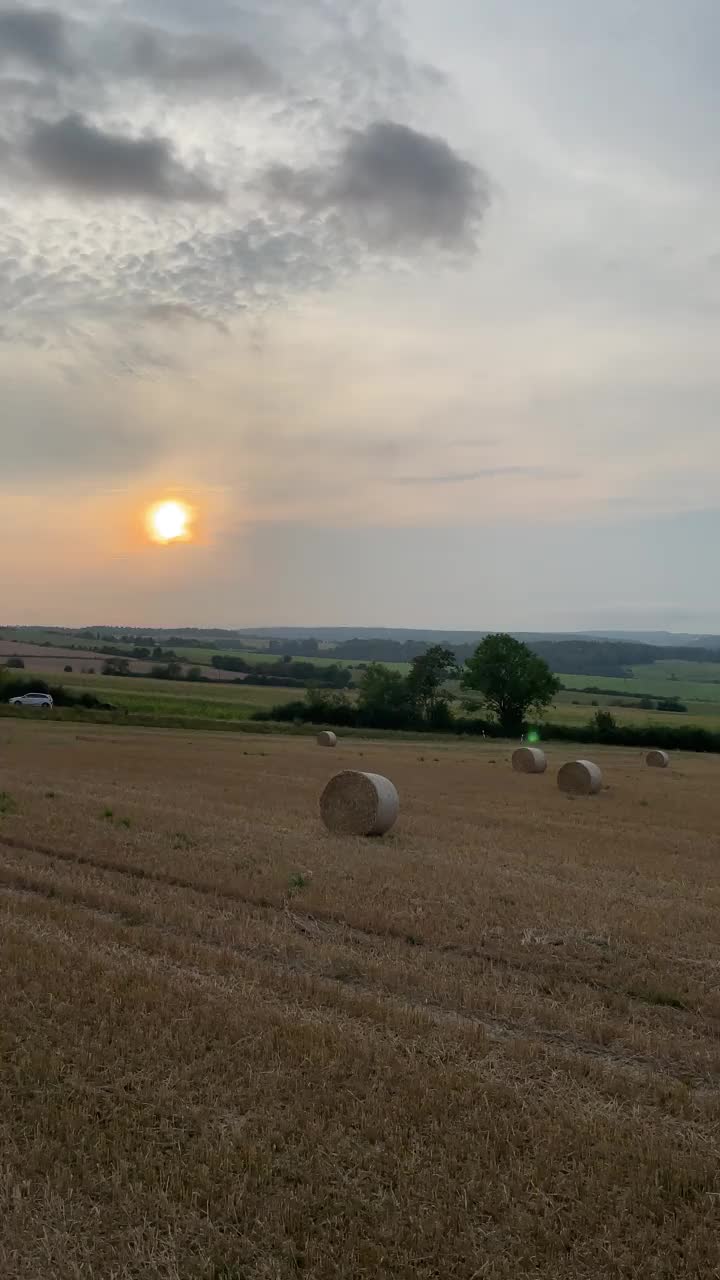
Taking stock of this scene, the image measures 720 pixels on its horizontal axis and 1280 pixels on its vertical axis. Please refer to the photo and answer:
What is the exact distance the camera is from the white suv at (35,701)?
65.8 metres

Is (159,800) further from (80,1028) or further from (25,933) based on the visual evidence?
(80,1028)

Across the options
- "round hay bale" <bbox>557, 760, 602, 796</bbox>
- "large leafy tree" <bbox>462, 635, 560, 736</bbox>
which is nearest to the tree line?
"large leafy tree" <bbox>462, 635, 560, 736</bbox>

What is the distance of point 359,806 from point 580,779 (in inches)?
533

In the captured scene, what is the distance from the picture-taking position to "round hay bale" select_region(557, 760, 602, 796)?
102 feet

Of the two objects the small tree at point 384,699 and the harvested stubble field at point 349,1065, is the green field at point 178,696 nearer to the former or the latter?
the small tree at point 384,699

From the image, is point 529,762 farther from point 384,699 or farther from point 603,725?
point 384,699

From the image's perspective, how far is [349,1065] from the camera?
7391mm

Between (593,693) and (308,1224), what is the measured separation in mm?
117968

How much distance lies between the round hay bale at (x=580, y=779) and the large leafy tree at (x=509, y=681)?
42.7 metres

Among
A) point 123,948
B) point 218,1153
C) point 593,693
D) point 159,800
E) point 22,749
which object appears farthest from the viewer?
point 593,693

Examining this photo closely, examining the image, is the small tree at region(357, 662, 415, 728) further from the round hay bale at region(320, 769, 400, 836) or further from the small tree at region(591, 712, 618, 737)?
the round hay bale at region(320, 769, 400, 836)

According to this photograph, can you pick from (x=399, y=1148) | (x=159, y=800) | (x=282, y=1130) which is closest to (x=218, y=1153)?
(x=282, y=1130)

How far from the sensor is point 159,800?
74.9ft

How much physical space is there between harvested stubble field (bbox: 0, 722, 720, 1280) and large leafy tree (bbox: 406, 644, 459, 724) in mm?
63069
